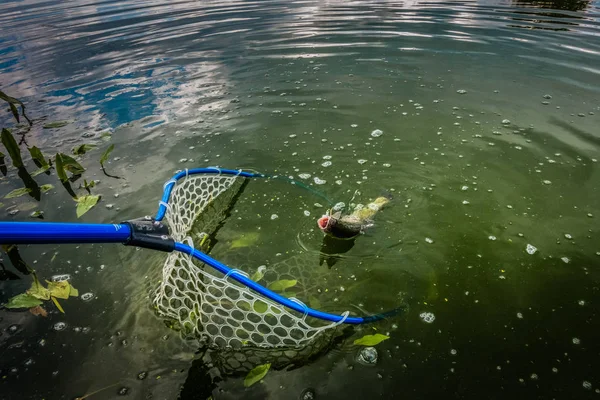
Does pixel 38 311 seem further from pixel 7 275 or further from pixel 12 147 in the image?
pixel 12 147

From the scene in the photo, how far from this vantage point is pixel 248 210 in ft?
14.7

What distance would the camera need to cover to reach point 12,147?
390 cm

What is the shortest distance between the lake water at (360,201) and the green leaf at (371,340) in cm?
9

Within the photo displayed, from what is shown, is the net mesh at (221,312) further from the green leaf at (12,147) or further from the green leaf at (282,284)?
the green leaf at (12,147)

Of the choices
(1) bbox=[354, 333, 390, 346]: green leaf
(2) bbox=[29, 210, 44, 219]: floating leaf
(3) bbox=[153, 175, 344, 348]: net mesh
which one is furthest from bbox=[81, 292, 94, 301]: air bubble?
(1) bbox=[354, 333, 390, 346]: green leaf

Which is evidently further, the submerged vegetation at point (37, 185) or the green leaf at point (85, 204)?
the green leaf at point (85, 204)

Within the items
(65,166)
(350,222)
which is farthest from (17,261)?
(350,222)

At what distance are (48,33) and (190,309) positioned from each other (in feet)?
55.3

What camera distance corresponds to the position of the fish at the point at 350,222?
12.0 ft

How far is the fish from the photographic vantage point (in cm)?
366

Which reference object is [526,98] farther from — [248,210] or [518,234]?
[248,210]

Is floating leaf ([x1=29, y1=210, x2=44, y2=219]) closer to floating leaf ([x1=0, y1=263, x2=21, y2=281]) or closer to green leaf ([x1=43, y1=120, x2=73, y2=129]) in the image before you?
floating leaf ([x1=0, y1=263, x2=21, y2=281])

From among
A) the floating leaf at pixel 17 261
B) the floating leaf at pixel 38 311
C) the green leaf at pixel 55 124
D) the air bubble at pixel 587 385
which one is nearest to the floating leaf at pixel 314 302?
the air bubble at pixel 587 385

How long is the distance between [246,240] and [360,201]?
162 centimetres
